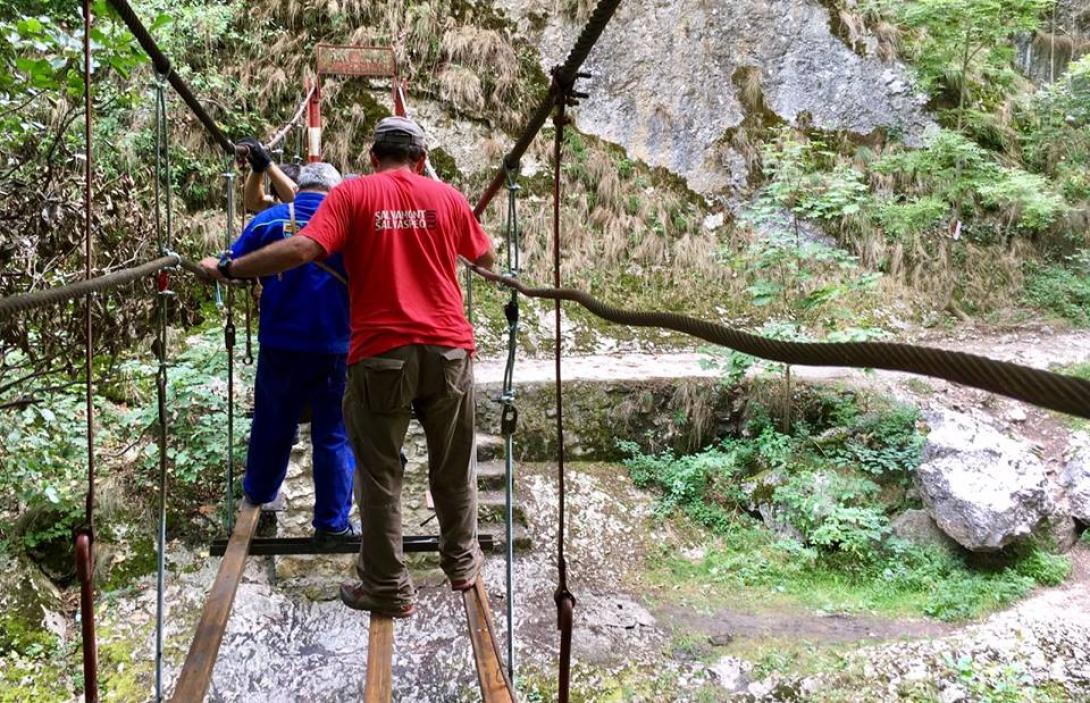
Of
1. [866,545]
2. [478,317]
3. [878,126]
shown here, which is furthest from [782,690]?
[878,126]

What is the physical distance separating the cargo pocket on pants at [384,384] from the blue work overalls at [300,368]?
436mm

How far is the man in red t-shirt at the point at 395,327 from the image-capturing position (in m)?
1.64

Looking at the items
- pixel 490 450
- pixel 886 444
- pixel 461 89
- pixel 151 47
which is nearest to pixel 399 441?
pixel 151 47

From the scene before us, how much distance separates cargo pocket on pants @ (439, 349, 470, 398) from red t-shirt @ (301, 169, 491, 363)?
0.08 feet

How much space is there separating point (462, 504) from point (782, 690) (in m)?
1.82

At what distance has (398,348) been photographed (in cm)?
165

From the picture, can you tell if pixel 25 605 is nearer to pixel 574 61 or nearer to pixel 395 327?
pixel 395 327

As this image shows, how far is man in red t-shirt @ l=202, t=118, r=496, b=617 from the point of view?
1639 millimetres

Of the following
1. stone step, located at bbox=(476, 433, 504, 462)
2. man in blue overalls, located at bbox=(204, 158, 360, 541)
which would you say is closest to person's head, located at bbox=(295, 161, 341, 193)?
man in blue overalls, located at bbox=(204, 158, 360, 541)

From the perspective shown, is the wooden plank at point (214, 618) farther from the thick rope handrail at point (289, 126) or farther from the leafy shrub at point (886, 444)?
the leafy shrub at point (886, 444)

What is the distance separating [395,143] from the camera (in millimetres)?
1731

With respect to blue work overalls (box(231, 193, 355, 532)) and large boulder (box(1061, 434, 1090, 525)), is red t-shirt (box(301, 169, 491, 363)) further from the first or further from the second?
large boulder (box(1061, 434, 1090, 525))

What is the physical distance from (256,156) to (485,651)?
155cm

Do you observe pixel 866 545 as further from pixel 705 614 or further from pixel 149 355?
pixel 149 355
